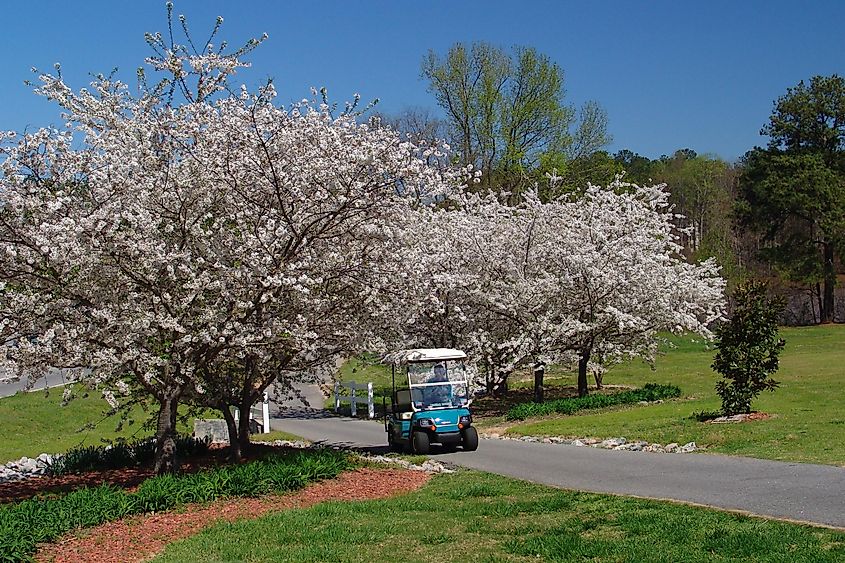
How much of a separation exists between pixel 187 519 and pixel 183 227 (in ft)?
12.9

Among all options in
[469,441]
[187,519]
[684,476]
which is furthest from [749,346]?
[187,519]

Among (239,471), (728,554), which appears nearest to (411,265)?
(239,471)

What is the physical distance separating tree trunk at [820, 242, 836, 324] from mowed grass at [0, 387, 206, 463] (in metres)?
40.6

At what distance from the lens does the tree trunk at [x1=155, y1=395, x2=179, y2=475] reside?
12550mm

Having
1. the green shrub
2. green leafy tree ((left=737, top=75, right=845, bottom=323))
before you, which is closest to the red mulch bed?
the green shrub

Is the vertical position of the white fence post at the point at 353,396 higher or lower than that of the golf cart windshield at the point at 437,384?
lower

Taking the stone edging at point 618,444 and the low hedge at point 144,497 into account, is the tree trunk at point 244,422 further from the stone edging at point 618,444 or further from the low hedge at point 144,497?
the stone edging at point 618,444

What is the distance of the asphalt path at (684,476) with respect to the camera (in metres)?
8.90

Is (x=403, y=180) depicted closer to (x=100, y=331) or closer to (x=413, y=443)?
(x=100, y=331)

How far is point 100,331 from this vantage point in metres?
11.1

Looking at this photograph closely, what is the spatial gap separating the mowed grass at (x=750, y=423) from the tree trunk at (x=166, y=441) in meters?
8.18

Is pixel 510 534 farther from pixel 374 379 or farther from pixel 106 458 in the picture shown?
Answer: pixel 374 379

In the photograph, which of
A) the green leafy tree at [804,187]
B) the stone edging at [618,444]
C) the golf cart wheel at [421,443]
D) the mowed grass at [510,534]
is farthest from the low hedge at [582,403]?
the green leafy tree at [804,187]

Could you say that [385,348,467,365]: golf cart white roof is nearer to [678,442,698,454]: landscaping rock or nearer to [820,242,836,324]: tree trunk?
[678,442,698,454]: landscaping rock
